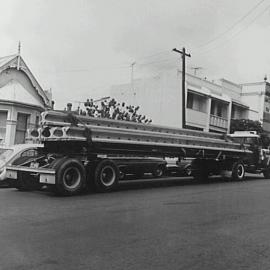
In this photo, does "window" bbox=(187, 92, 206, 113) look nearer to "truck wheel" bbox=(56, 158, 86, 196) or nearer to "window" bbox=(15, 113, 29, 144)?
"window" bbox=(15, 113, 29, 144)

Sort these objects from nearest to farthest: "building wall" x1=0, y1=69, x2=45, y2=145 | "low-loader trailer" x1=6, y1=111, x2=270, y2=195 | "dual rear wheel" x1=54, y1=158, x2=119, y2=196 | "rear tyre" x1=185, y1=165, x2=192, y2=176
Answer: "dual rear wheel" x1=54, y1=158, x2=119, y2=196 < "low-loader trailer" x1=6, y1=111, x2=270, y2=195 < "rear tyre" x1=185, y1=165, x2=192, y2=176 < "building wall" x1=0, y1=69, x2=45, y2=145

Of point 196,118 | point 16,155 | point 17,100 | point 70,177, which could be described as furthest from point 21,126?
point 196,118

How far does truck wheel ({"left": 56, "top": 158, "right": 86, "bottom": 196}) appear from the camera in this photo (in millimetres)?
12706

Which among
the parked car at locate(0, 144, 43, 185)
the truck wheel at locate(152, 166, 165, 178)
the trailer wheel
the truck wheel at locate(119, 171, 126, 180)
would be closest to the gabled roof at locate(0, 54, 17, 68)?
the truck wheel at locate(119, 171, 126, 180)

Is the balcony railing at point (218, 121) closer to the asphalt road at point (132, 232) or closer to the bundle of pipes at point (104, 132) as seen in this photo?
the bundle of pipes at point (104, 132)

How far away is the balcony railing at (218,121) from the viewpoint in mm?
41625

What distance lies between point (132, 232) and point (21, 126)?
1787 centimetres

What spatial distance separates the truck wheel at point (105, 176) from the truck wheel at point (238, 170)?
759 centimetres

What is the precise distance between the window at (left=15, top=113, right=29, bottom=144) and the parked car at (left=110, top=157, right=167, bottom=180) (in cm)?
772

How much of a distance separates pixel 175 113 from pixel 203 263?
3320 centimetres

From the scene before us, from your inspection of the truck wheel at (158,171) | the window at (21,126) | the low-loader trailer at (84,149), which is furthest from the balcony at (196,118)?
the low-loader trailer at (84,149)

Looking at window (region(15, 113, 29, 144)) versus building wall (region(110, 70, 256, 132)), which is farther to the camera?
building wall (region(110, 70, 256, 132))

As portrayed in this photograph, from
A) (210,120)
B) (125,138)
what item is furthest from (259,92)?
(125,138)

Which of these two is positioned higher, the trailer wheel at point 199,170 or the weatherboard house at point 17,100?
the weatherboard house at point 17,100
